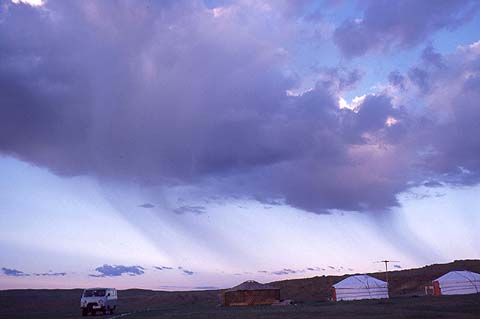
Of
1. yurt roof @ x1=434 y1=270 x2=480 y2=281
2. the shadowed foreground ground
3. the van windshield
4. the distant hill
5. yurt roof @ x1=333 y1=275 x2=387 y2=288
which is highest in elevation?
the distant hill

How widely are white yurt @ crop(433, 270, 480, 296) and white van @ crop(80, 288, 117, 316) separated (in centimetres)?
4519

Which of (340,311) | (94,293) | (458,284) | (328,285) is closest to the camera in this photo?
(340,311)

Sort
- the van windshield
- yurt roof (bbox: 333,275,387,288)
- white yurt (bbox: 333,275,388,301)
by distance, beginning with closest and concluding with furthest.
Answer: the van windshield, white yurt (bbox: 333,275,388,301), yurt roof (bbox: 333,275,387,288)

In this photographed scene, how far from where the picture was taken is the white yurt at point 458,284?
74438 millimetres

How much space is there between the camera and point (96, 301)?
49.2 m

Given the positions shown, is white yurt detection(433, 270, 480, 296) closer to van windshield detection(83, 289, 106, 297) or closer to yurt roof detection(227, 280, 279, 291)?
yurt roof detection(227, 280, 279, 291)

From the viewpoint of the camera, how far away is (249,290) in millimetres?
74938

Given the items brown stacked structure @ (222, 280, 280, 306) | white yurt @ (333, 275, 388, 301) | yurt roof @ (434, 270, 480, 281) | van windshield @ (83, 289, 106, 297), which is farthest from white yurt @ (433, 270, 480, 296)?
van windshield @ (83, 289, 106, 297)

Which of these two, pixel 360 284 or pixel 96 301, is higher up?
pixel 360 284

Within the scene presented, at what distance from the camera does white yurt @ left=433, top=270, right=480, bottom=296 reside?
7444cm

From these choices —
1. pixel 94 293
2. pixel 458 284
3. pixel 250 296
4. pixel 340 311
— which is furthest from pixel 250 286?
pixel 340 311

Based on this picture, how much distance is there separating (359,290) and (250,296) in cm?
1434

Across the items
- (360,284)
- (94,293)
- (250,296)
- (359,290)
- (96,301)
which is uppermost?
(360,284)

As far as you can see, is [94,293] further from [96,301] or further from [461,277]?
[461,277]
